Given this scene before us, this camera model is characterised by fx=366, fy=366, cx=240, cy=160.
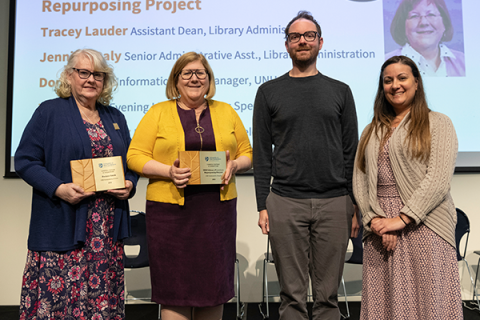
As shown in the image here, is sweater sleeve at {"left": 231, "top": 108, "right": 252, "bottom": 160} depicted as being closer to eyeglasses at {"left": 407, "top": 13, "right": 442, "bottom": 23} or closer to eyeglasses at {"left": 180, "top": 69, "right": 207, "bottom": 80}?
eyeglasses at {"left": 180, "top": 69, "right": 207, "bottom": 80}

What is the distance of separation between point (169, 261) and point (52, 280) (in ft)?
1.97

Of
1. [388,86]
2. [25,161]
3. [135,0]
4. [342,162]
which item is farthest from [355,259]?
[135,0]

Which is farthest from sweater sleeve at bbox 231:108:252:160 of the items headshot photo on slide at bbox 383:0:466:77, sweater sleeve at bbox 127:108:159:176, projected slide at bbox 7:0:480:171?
headshot photo on slide at bbox 383:0:466:77

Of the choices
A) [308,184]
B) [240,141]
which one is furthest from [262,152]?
[308,184]

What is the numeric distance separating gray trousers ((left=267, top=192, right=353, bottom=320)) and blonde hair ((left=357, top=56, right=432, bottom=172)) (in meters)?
0.32

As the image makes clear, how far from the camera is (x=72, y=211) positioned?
6.50ft

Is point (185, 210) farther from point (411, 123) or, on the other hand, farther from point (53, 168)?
point (411, 123)

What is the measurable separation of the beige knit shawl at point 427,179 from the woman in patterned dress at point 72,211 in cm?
136

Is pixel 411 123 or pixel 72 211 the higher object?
pixel 411 123

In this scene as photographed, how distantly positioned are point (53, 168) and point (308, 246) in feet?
4.75

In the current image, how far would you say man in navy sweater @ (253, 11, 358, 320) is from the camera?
6.38 ft

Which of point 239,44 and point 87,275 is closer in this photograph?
point 87,275

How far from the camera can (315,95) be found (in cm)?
200

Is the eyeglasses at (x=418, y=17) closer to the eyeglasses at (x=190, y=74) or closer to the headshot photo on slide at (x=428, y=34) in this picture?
the headshot photo on slide at (x=428, y=34)
